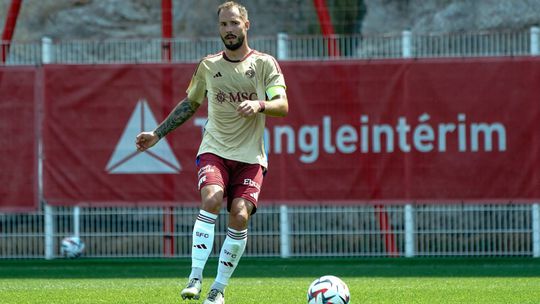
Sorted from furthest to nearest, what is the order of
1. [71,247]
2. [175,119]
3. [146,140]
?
[71,247] → [175,119] → [146,140]

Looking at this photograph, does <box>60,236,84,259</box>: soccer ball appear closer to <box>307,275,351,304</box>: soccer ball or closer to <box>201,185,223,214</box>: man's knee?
<box>201,185,223,214</box>: man's knee

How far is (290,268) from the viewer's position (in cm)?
1368

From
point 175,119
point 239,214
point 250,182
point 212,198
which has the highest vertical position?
point 175,119

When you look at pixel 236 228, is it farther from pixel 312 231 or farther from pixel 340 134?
pixel 312 231

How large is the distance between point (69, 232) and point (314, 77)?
386cm

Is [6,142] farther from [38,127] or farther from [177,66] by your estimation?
[177,66]

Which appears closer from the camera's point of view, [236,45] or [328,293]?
[328,293]

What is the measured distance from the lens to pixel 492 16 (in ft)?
59.8

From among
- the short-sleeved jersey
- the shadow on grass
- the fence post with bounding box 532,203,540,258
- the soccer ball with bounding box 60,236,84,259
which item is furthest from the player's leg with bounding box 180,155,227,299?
the fence post with bounding box 532,203,540,258

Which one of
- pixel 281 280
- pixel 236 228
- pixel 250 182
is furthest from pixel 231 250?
pixel 281 280

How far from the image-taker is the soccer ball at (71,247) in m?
15.0

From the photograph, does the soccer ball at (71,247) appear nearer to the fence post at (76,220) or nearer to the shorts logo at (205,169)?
the fence post at (76,220)

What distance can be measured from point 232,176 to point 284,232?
623 centimetres

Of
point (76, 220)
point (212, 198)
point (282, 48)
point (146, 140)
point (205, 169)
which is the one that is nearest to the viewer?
point (212, 198)
